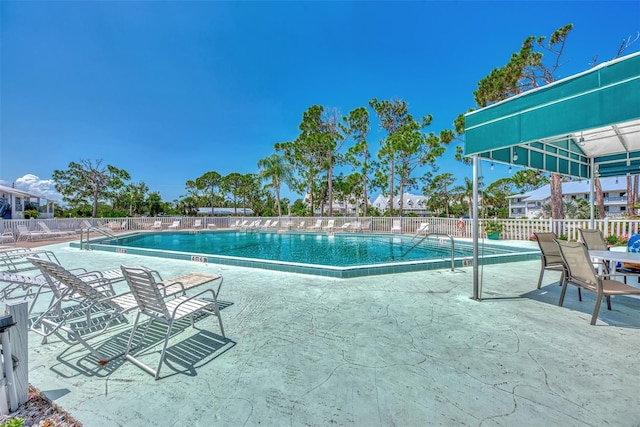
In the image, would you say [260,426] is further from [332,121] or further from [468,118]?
[332,121]

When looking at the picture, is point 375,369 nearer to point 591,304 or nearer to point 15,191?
point 591,304

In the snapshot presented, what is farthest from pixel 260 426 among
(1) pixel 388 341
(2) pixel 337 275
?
(2) pixel 337 275

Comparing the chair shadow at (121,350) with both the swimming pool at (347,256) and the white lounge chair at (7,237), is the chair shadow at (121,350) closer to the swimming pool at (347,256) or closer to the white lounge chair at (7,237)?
the swimming pool at (347,256)

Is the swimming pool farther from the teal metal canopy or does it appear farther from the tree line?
the tree line

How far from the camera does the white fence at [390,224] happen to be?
28.5 feet

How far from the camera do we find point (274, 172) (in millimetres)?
24234

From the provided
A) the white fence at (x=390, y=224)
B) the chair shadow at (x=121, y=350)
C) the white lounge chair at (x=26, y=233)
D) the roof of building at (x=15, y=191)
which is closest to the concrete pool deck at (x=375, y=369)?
the chair shadow at (x=121, y=350)

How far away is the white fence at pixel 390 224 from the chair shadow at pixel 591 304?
246 inches

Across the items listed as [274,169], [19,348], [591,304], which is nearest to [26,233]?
[19,348]

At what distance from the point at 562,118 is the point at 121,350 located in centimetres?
524

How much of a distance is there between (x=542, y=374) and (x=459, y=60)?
21.3 m

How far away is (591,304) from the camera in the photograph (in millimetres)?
3592

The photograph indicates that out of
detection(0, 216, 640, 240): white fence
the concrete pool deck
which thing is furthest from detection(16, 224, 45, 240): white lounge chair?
the concrete pool deck

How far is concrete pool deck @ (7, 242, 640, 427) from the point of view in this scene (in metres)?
1.66
